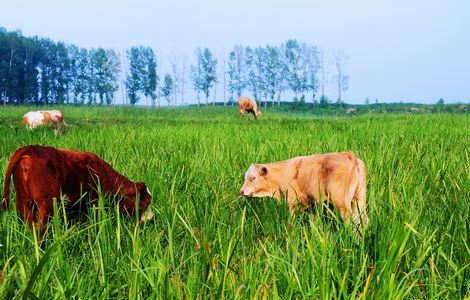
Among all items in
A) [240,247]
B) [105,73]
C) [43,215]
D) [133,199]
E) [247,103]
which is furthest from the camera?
[105,73]

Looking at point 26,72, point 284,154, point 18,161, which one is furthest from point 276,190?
point 26,72

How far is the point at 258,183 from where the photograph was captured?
3.57 meters

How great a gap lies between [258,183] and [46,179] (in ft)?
5.05

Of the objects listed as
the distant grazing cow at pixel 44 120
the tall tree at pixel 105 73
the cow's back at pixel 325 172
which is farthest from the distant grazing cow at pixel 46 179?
the tall tree at pixel 105 73

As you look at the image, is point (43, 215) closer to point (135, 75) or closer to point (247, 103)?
point (247, 103)

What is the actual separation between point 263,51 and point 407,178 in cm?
6668

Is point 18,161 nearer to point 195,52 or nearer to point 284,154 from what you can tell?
point 284,154

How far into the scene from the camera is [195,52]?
67875 millimetres

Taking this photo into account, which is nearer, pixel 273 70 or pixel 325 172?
pixel 325 172

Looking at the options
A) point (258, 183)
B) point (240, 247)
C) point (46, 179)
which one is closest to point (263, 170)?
point (258, 183)

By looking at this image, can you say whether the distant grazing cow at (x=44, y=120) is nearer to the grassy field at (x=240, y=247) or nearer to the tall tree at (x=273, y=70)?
the grassy field at (x=240, y=247)

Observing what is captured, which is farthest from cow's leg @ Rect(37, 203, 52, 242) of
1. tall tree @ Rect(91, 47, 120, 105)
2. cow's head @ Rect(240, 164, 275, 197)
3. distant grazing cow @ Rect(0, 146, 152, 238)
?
tall tree @ Rect(91, 47, 120, 105)

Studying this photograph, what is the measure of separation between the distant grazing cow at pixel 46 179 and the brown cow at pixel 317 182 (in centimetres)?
103

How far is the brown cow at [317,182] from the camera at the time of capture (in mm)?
3123
